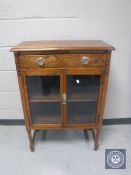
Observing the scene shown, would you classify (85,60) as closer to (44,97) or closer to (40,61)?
(40,61)

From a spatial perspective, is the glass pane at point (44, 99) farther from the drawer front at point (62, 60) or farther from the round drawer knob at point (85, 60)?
the round drawer knob at point (85, 60)

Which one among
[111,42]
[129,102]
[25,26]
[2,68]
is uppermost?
[25,26]

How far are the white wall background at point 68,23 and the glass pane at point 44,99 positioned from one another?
1.56ft

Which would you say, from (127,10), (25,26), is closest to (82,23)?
(127,10)

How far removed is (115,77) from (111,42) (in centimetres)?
37

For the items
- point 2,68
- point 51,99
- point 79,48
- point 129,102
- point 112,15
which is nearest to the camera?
point 79,48

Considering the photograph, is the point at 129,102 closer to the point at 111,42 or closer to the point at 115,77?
the point at 115,77

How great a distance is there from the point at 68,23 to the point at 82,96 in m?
0.69

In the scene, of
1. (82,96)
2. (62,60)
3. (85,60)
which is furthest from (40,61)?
(82,96)

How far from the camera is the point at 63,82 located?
1424 millimetres

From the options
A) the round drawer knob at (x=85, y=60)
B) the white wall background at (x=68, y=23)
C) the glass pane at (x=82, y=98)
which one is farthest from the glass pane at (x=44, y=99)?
the white wall background at (x=68, y=23)

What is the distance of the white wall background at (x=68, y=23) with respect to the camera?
5.30ft

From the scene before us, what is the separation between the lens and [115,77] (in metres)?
1.88

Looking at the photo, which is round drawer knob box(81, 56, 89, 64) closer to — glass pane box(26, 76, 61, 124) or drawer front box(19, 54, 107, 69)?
drawer front box(19, 54, 107, 69)
